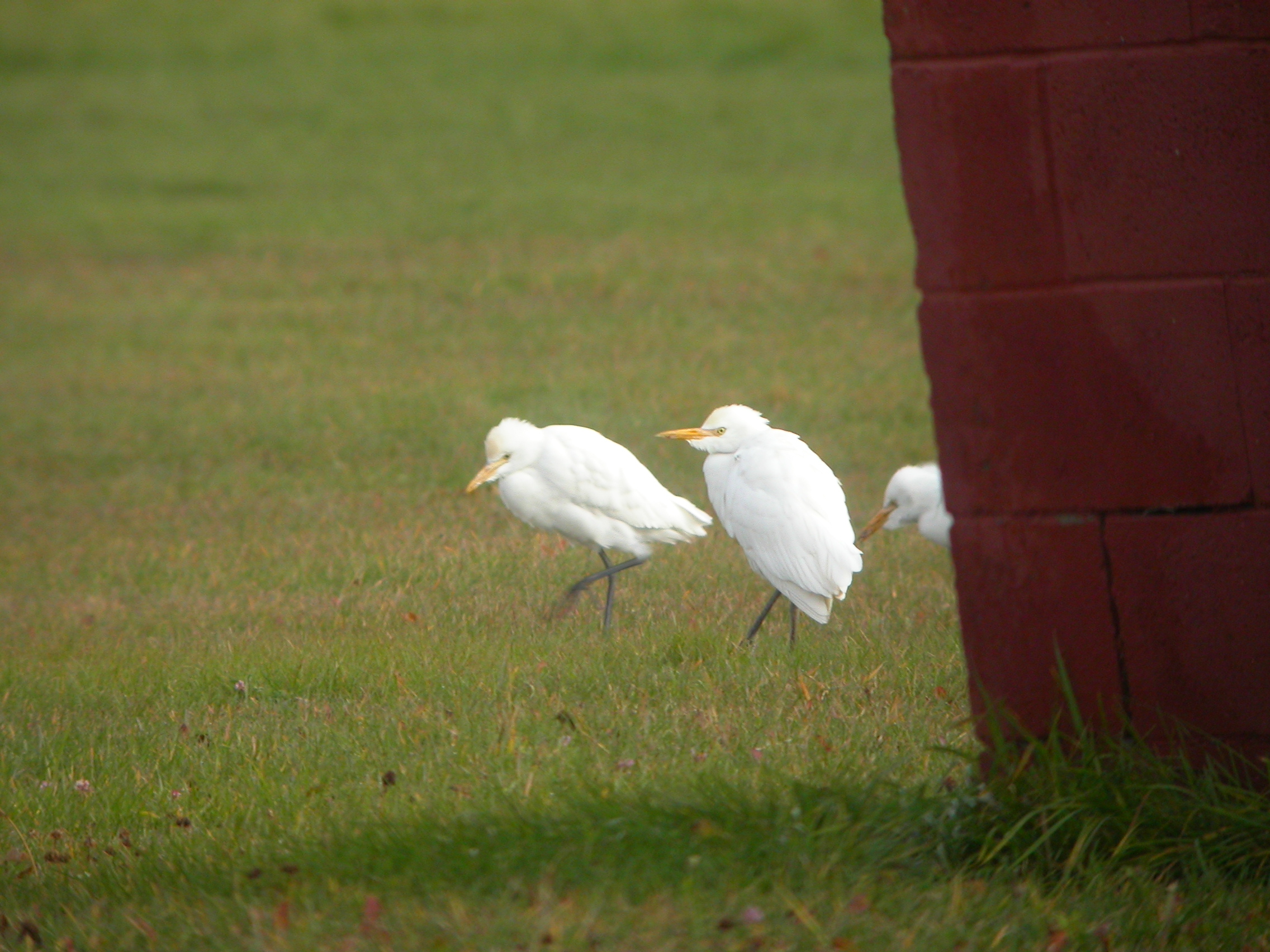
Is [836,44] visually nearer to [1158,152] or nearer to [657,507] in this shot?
[657,507]

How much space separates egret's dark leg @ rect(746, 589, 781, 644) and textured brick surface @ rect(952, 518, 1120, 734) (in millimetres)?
2279

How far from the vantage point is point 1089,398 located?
415 cm

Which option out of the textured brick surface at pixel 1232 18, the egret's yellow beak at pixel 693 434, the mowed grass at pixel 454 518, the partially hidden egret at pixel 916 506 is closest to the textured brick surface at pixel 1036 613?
the mowed grass at pixel 454 518

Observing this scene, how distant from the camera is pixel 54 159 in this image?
2412 centimetres

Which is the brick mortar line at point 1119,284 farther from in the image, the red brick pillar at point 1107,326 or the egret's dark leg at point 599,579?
the egret's dark leg at point 599,579

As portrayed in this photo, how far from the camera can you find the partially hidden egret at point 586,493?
23.9 feet

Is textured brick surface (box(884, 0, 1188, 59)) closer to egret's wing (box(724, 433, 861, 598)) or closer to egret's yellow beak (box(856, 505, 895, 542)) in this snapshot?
egret's wing (box(724, 433, 861, 598))

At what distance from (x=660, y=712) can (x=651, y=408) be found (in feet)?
20.7

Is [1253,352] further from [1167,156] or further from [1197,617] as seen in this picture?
[1197,617]

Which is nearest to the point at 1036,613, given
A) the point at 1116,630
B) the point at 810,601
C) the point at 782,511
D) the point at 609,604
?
the point at 1116,630

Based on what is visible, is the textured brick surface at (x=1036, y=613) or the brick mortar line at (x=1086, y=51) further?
the textured brick surface at (x=1036, y=613)

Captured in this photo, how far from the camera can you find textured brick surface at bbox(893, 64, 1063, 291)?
4121mm

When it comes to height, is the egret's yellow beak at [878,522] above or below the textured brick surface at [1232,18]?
below

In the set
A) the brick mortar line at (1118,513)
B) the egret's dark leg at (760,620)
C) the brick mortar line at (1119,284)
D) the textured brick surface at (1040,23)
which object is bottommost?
the egret's dark leg at (760,620)
